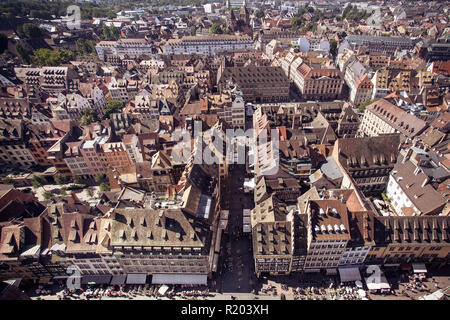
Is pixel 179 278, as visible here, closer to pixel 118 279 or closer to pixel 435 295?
pixel 118 279

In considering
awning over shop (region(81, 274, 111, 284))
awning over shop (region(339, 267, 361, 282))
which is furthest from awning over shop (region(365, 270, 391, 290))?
awning over shop (region(81, 274, 111, 284))

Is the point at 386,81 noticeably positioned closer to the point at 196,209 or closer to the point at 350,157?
the point at 350,157

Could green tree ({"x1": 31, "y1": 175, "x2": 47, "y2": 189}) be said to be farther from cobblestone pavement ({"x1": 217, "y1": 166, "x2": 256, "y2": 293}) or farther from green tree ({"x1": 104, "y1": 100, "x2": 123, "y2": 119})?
cobblestone pavement ({"x1": 217, "y1": 166, "x2": 256, "y2": 293})

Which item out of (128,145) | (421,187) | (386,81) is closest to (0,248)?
(128,145)

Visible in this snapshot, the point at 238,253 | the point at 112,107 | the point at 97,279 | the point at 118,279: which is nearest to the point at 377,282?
the point at 238,253

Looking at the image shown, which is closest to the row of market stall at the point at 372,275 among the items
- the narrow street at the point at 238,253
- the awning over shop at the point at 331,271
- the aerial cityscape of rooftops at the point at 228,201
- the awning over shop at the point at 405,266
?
the aerial cityscape of rooftops at the point at 228,201
